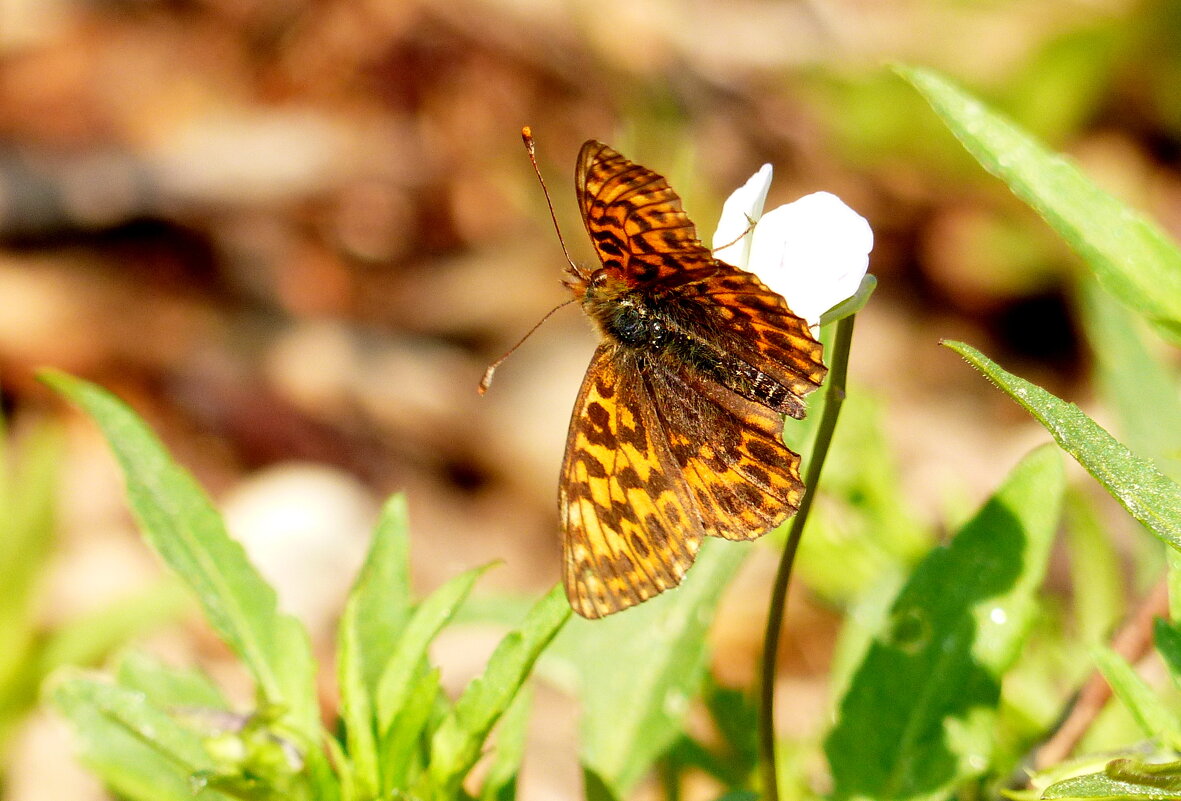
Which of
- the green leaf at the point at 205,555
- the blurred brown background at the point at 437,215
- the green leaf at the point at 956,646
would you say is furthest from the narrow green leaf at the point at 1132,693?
the blurred brown background at the point at 437,215

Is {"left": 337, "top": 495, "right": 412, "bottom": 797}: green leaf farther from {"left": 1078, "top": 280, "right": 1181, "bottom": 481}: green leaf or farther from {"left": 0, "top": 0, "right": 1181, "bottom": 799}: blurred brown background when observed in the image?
{"left": 0, "top": 0, "right": 1181, "bottom": 799}: blurred brown background

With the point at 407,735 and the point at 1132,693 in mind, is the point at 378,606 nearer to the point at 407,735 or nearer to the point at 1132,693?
the point at 407,735

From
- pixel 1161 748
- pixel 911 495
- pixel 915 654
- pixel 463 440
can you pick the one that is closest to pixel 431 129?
pixel 463 440

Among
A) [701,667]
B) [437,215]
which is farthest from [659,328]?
[437,215]

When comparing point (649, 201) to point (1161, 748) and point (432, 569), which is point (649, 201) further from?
point (432, 569)

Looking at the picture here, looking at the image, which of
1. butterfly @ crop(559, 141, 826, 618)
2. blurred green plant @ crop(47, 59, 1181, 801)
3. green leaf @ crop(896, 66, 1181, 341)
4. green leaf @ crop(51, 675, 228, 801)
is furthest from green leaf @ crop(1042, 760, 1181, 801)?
green leaf @ crop(51, 675, 228, 801)

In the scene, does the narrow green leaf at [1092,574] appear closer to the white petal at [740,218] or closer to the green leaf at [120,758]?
the white petal at [740,218]
